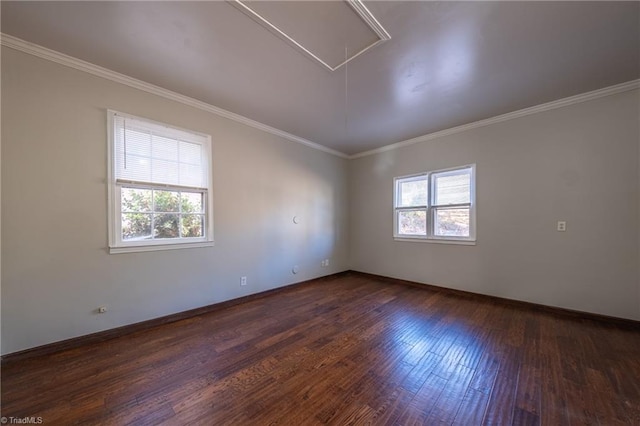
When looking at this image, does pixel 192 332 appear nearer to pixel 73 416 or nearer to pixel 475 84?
pixel 73 416

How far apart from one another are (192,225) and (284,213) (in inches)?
58.5

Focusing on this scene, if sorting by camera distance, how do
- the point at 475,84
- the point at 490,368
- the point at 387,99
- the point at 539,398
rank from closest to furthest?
the point at 539,398 → the point at 490,368 → the point at 475,84 → the point at 387,99

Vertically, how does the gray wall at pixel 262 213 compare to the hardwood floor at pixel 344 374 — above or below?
above

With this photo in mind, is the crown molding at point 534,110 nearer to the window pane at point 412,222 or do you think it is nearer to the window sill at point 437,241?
the window pane at point 412,222

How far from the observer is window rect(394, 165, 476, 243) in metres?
3.76

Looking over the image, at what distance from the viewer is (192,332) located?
2504mm

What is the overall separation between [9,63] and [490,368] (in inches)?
190

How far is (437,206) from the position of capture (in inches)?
160

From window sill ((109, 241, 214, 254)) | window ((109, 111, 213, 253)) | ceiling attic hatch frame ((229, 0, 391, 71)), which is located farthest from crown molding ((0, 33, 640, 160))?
window sill ((109, 241, 214, 254))

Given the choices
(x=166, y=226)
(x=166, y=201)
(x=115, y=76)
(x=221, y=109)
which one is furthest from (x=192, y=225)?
(x=115, y=76)

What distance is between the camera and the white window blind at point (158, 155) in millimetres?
2482

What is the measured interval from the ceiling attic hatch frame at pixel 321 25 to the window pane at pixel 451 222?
299cm

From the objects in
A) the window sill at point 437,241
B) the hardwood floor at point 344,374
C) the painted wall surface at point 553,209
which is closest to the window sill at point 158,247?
the hardwood floor at point 344,374

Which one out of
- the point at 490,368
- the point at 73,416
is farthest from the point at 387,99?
the point at 73,416
